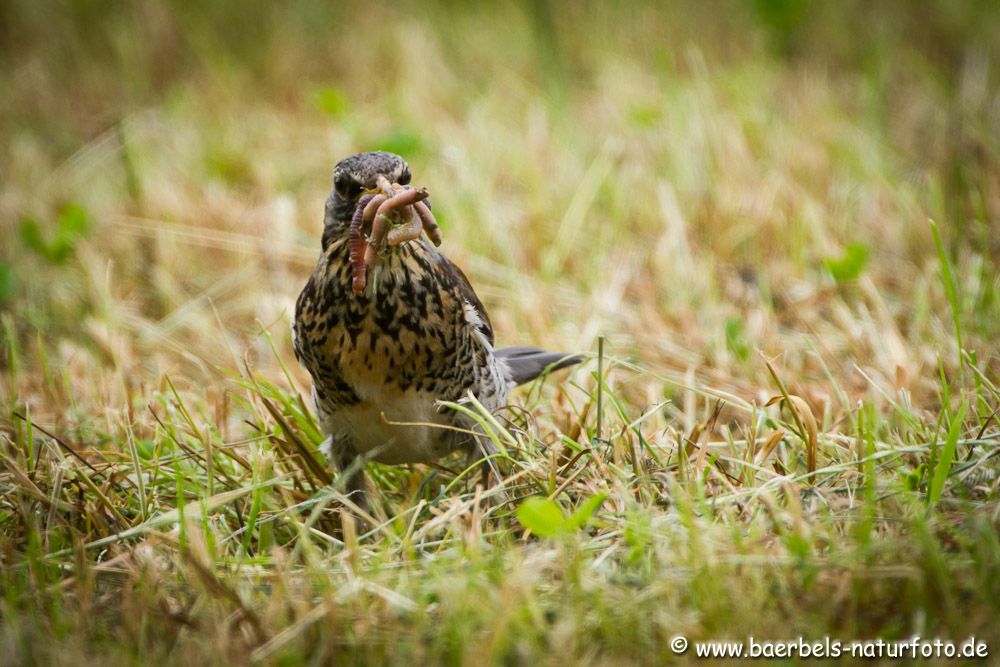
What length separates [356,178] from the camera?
271 cm

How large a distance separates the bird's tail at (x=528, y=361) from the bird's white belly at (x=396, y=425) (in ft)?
1.60

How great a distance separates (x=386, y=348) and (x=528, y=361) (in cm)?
79

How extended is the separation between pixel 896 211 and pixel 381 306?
3026mm

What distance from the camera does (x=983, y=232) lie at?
4.30 metres

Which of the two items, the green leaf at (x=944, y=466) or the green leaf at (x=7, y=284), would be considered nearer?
the green leaf at (x=944, y=466)

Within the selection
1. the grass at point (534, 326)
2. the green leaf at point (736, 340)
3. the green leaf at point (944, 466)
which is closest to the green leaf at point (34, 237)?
the grass at point (534, 326)

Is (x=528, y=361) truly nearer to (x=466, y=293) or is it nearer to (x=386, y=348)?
(x=466, y=293)

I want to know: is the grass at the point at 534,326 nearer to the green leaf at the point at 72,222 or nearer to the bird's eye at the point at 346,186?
the green leaf at the point at 72,222

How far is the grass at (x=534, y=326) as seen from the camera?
2.15 metres

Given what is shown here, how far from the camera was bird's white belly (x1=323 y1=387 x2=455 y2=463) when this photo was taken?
2.81 metres

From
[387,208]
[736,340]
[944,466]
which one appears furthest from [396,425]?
[736,340]

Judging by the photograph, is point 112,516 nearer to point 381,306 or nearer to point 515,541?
point 381,306

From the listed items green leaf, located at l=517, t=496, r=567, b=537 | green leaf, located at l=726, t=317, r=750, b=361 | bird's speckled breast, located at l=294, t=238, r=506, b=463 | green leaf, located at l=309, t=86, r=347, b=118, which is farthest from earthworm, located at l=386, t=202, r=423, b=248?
green leaf, located at l=309, t=86, r=347, b=118

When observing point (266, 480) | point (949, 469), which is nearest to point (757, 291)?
point (949, 469)
